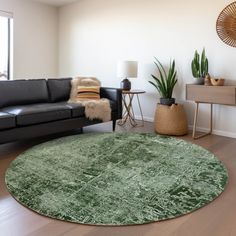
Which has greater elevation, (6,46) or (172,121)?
(6,46)

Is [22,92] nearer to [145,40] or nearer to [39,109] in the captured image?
[39,109]

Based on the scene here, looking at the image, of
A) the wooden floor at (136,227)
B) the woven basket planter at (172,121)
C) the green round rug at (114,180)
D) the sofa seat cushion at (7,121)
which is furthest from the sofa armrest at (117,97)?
the wooden floor at (136,227)

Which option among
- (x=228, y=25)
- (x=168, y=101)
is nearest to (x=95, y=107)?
(x=168, y=101)

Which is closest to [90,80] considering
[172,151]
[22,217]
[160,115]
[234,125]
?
[160,115]

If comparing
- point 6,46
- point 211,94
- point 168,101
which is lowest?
point 168,101

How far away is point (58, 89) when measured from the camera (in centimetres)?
423

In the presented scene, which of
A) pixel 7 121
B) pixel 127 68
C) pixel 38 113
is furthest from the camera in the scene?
pixel 127 68

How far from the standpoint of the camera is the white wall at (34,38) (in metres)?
5.54

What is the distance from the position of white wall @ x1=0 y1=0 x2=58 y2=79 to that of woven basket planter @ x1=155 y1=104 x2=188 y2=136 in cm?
309

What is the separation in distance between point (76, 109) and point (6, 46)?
277 centimetres

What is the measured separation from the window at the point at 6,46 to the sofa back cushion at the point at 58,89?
1839 millimetres

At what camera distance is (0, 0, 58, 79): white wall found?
5.54 meters

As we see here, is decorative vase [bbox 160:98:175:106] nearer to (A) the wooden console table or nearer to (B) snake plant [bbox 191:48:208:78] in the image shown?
(A) the wooden console table

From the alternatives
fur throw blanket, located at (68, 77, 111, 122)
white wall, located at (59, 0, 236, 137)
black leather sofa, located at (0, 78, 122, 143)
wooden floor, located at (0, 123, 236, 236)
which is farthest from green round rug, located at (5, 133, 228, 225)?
white wall, located at (59, 0, 236, 137)
